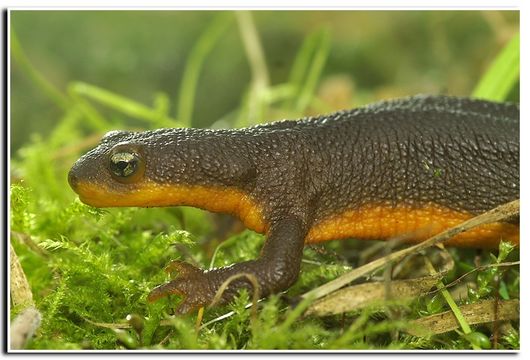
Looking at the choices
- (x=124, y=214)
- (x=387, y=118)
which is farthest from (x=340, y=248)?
(x=124, y=214)

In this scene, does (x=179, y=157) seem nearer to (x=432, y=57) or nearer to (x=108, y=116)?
(x=108, y=116)

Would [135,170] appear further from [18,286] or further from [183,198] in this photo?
[18,286]

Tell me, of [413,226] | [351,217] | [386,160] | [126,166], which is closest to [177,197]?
[126,166]

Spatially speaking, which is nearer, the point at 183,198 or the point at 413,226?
the point at 183,198

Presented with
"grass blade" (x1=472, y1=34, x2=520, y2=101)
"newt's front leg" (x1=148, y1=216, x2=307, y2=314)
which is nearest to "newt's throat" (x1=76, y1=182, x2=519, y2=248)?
"newt's front leg" (x1=148, y1=216, x2=307, y2=314)

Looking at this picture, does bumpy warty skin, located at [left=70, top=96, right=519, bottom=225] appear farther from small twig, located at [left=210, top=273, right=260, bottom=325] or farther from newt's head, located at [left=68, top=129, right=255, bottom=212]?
small twig, located at [left=210, top=273, right=260, bottom=325]

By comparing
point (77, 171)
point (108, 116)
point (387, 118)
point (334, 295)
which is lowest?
point (334, 295)

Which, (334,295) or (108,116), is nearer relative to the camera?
(334,295)
